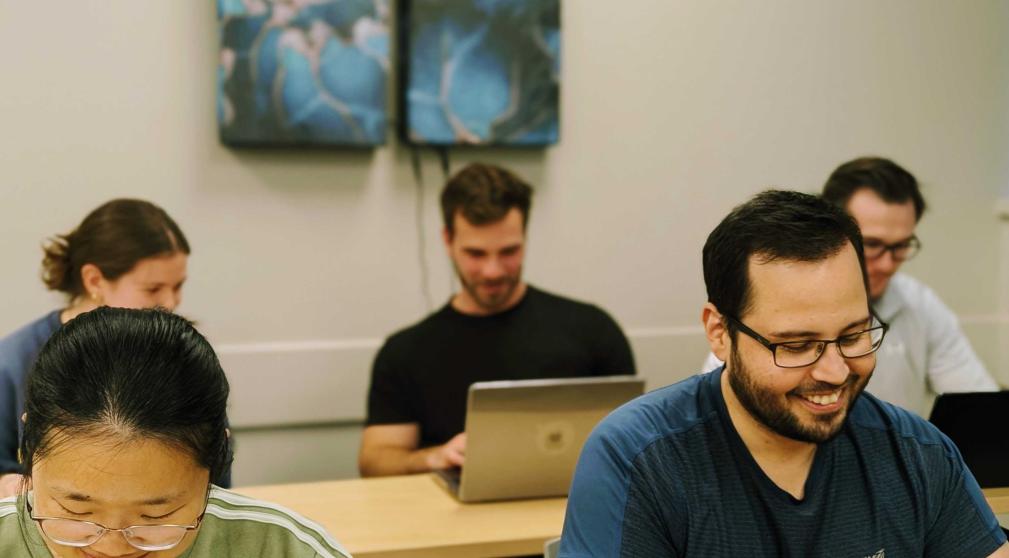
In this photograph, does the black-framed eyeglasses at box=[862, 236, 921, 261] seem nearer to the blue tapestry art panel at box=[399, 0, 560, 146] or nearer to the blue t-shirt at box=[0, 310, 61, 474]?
the blue tapestry art panel at box=[399, 0, 560, 146]

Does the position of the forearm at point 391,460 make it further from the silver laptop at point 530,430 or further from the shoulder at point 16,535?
the shoulder at point 16,535

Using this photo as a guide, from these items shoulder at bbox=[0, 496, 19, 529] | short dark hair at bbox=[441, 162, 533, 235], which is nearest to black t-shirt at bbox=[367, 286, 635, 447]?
short dark hair at bbox=[441, 162, 533, 235]

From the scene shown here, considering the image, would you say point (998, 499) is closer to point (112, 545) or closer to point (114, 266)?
point (112, 545)

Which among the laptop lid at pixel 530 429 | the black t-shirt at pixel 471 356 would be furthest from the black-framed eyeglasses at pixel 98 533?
the black t-shirt at pixel 471 356

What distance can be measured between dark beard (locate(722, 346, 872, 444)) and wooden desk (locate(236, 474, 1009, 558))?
1.92 ft

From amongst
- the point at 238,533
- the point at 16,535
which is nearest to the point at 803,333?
the point at 238,533

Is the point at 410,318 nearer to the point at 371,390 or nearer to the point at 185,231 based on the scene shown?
the point at 371,390

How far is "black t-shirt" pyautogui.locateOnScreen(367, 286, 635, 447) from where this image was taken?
2914 millimetres

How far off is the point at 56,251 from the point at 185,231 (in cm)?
57

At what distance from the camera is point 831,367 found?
1535 mm

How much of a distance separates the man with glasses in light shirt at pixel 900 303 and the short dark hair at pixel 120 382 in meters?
1.57

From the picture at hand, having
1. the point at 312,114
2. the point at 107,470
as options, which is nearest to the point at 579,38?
the point at 312,114

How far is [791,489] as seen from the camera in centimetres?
160

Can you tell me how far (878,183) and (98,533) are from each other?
2059 millimetres
